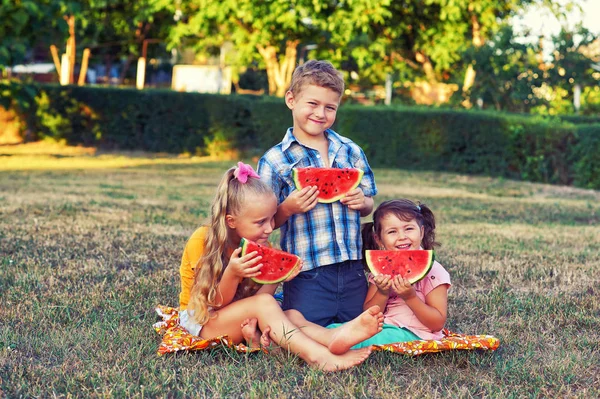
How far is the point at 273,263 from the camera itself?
3852 millimetres

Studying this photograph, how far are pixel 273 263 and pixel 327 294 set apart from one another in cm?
50

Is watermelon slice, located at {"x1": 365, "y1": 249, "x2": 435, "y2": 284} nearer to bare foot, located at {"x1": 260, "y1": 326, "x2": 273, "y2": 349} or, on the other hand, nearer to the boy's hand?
the boy's hand

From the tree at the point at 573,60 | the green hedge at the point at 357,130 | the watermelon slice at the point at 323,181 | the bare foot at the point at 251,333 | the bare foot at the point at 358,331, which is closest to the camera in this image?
the bare foot at the point at 358,331

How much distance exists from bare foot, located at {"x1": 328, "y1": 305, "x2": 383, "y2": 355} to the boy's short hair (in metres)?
1.20

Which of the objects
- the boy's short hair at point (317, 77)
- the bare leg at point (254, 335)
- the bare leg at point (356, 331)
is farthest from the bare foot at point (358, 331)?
the boy's short hair at point (317, 77)

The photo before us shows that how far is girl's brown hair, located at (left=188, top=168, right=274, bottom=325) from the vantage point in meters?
A: 3.96

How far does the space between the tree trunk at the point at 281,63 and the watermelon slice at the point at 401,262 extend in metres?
20.9

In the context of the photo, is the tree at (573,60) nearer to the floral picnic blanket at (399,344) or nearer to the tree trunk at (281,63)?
the tree trunk at (281,63)

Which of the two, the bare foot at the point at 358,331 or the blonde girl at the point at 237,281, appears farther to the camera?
the blonde girl at the point at 237,281

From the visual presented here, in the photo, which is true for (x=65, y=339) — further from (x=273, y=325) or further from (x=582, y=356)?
(x=582, y=356)

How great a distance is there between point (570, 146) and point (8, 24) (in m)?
10.1

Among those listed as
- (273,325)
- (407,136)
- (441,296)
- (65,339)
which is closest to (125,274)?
(65,339)

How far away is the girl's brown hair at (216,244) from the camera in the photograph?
13.0 feet

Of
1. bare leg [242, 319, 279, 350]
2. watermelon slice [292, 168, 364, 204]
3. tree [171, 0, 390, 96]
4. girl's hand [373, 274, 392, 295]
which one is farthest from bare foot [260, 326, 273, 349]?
tree [171, 0, 390, 96]
